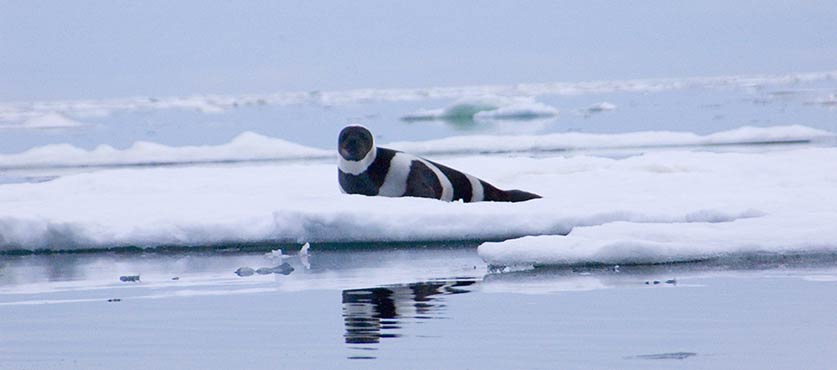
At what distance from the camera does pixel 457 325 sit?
428cm

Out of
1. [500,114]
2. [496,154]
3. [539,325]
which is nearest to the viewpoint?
[539,325]

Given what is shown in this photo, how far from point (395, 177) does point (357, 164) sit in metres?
0.27

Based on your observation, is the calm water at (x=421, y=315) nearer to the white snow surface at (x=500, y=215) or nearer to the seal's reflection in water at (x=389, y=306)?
the seal's reflection in water at (x=389, y=306)

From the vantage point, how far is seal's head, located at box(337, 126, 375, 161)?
848 cm

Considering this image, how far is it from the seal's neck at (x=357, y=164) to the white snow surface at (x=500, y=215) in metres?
0.14

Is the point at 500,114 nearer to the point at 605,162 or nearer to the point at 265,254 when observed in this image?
the point at 605,162

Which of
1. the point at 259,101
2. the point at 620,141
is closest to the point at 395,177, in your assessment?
the point at 620,141

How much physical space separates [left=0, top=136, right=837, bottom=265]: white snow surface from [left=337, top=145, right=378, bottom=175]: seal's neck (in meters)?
0.14

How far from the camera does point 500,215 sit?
6660 millimetres

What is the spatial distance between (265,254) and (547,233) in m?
1.34

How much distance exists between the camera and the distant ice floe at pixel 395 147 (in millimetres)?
15500

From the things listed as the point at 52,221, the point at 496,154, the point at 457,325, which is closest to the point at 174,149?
the point at 496,154

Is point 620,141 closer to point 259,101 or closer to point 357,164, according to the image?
point 357,164

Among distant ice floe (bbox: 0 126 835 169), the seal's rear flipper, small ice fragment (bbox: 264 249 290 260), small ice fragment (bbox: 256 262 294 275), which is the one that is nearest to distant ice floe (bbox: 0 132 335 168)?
distant ice floe (bbox: 0 126 835 169)
